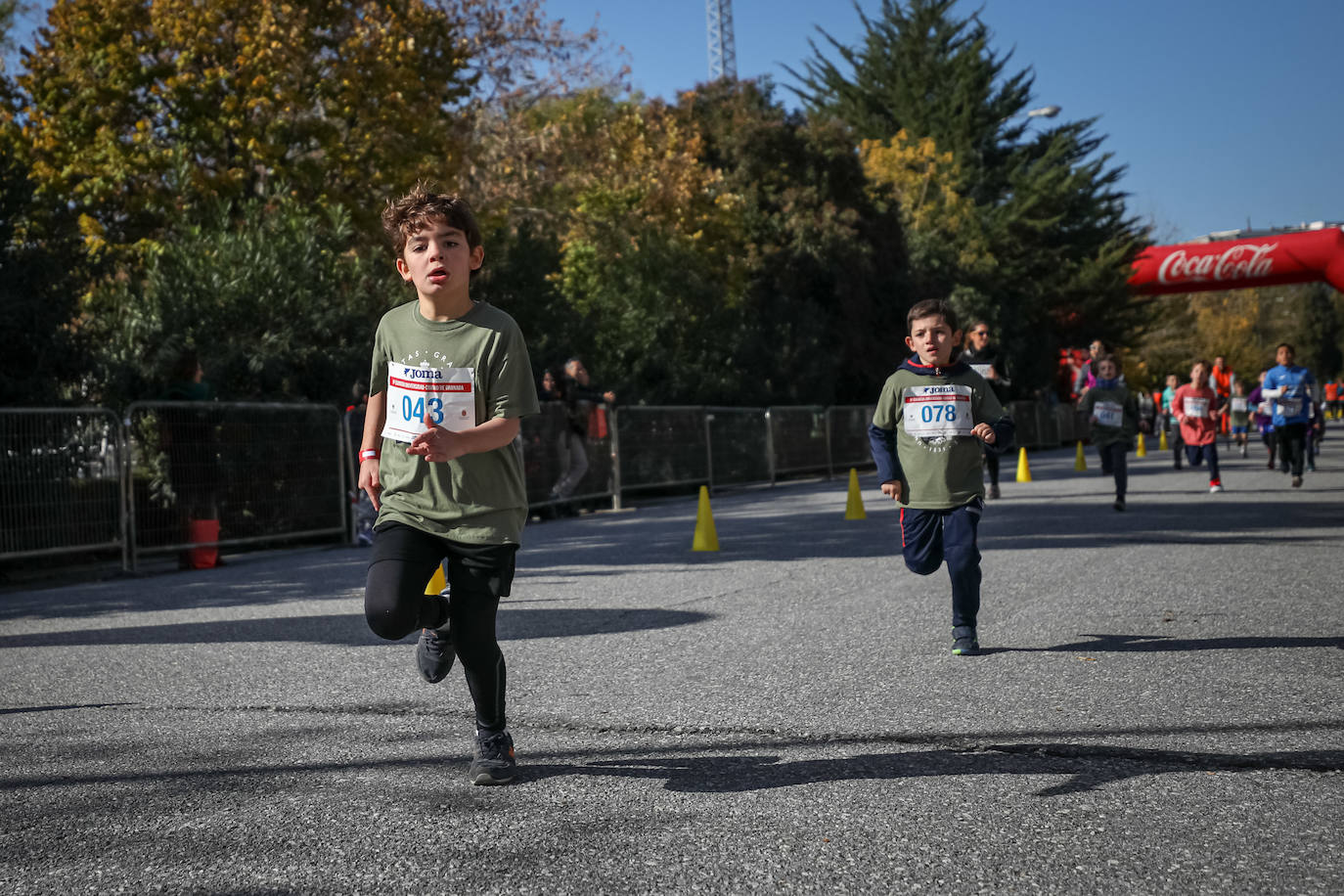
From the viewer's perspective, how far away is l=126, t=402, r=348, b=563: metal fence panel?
1262 cm

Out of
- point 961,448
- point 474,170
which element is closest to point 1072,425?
point 474,170

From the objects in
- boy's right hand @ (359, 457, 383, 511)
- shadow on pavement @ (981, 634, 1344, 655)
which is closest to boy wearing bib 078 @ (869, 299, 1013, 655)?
shadow on pavement @ (981, 634, 1344, 655)

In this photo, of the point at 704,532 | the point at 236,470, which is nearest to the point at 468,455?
the point at 704,532

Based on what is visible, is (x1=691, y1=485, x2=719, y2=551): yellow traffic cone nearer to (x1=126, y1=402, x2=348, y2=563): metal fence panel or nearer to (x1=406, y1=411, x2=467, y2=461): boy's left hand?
(x1=126, y1=402, x2=348, y2=563): metal fence panel

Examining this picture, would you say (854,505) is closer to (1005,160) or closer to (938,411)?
(938,411)

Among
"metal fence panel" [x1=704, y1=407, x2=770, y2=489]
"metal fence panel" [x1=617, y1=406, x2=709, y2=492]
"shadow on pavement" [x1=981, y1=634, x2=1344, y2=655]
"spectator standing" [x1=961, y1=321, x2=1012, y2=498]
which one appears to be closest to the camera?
"shadow on pavement" [x1=981, y1=634, x2=1344, y2=655]

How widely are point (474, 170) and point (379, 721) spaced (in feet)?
81.8

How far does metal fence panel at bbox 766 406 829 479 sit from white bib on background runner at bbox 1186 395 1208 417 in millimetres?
7688

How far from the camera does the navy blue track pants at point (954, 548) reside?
6578 millimetres

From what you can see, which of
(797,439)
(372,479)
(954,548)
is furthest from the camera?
(797,439)

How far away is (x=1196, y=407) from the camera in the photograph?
1878 cm

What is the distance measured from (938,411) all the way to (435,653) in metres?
3.36

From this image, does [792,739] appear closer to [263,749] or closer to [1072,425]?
[263,749]

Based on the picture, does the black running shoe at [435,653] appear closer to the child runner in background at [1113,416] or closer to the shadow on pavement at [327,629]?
the shadow on pavement at [327,629]
